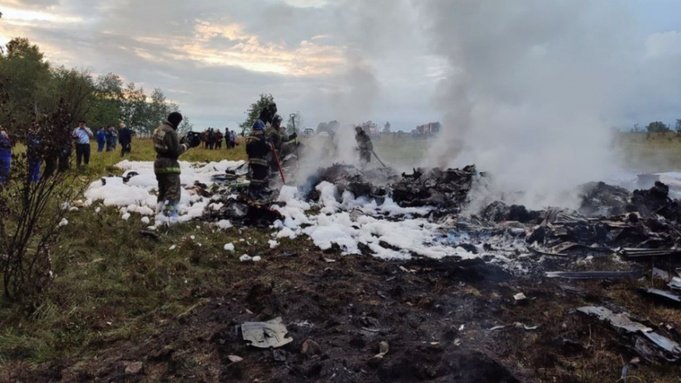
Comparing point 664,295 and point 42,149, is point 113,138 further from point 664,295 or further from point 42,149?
point 664,295

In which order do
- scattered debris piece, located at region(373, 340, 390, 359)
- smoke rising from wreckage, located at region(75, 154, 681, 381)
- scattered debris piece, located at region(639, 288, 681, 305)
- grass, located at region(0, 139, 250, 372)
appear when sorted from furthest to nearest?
scattered debris piece, located at region(639, 288, 681, 305), smoke rising from wreckage, located at region(75, 154, 681, 381), grass, located at region(0, 139, 250, 372), scattered debris piece, located at region(373, 340, 390, 359)

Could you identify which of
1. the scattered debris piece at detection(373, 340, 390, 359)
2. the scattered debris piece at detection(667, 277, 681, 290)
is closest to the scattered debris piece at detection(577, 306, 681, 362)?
the scattered debris piece at detection(667, 277, 681, 290)

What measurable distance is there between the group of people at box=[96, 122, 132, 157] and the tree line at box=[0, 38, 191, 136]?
1550mm

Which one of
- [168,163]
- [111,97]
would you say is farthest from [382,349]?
[111,97]

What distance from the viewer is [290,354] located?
13.1ft

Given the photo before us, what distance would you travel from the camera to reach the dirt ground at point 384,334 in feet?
12.3

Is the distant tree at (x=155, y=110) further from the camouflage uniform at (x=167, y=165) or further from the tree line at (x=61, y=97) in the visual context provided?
the camouflage uniform at (x=167, y=165)

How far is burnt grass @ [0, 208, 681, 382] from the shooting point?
12.4 feet

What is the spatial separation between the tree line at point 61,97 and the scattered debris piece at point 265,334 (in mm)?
2869

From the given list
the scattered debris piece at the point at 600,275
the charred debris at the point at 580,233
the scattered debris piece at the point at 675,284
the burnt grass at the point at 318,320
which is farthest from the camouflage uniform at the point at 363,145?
the scattered debris piece at the point at 675,284

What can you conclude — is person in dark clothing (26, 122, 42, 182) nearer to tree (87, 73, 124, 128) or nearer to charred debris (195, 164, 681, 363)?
charred debris (195, 164, 681, 363)

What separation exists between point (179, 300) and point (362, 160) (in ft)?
40.0


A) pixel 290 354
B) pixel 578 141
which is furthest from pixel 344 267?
pixel 578 141

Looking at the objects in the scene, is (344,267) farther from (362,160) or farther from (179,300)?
(362,160)
